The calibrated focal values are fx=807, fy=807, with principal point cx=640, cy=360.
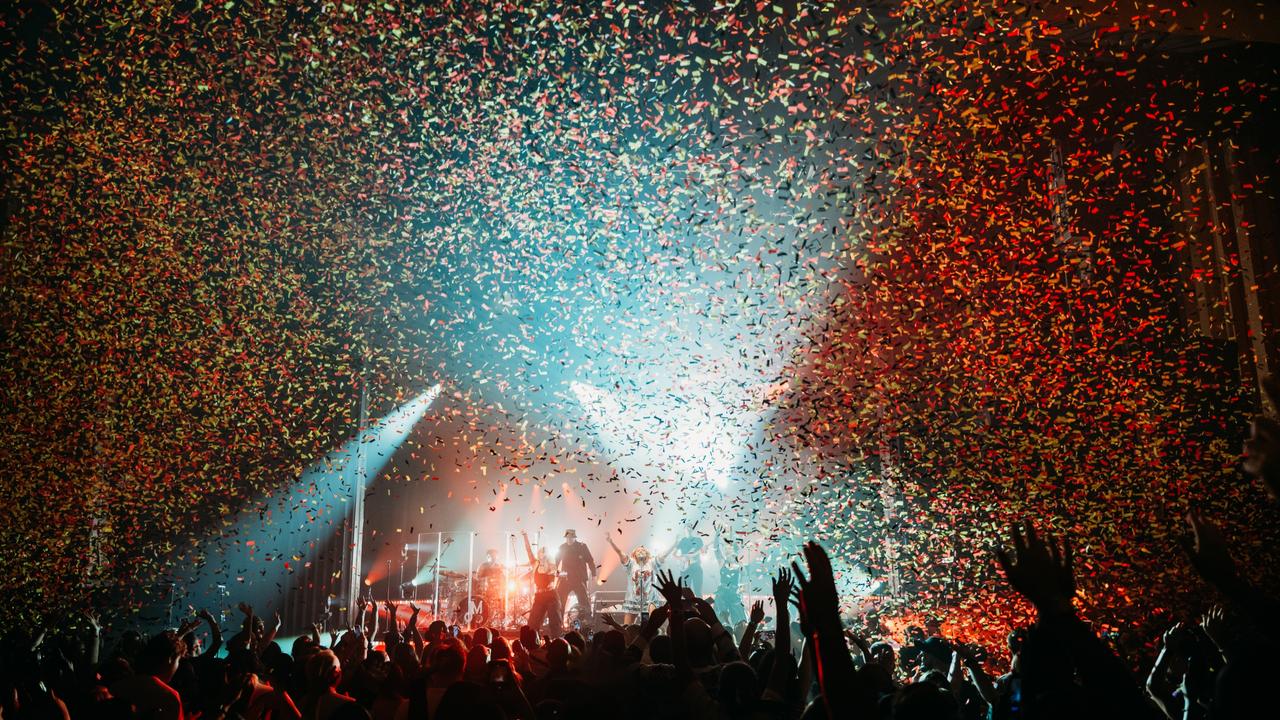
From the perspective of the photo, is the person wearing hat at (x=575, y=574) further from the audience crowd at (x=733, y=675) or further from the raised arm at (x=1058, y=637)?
the raised arm at (x=1058, y=637)

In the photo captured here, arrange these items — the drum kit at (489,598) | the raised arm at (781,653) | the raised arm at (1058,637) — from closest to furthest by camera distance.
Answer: the raised arm at (1058,637), the raised arm at (781,653), the drum kit at (489,598)

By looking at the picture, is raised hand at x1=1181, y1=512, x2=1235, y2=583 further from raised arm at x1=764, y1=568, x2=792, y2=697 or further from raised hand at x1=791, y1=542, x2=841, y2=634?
raised arm at x1=764, y1=568, x2=792, y2=697

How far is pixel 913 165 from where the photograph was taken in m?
17.3

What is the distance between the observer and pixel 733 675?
11.4ft

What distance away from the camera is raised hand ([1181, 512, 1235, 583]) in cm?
243

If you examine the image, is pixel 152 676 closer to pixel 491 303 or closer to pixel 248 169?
pixel 248 169

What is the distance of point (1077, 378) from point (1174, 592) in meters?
3.53

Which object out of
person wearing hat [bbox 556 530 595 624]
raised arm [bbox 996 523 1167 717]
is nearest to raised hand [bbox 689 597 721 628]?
raised arm [bbox 996 523 1167 717]

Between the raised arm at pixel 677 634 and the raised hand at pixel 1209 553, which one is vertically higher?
the raised hand at pixel 1209 553

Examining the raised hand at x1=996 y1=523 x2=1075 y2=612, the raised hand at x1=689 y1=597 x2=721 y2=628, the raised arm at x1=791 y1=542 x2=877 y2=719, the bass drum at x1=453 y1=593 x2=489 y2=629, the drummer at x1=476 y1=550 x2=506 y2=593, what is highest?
the raised hand at x1=996 y1=523 x2=1075 y2=612

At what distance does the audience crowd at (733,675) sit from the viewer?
91.5 inches

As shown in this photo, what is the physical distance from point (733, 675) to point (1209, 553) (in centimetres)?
184

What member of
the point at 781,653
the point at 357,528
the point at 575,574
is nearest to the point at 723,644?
the point at 781,653

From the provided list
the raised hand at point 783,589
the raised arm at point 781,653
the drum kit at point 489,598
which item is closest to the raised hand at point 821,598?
the raised hand at point 783,589
